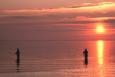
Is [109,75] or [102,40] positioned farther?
[102,40]

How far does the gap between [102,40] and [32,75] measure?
5500 inches

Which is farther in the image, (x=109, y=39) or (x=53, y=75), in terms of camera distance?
(x=109, y=39)

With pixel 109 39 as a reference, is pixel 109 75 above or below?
below

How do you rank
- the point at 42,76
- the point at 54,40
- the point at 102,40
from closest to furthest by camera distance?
the point at 42,76 → the point at 54,40 → the point at 102,40

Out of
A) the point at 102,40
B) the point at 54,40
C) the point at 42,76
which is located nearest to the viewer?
the point at 42,76

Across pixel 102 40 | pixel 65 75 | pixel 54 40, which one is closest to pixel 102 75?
pixel 65 75

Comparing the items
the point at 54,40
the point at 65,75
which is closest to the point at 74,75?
the point at 65,75

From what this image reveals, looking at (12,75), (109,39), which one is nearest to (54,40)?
(109,39)

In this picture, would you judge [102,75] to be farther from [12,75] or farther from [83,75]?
[12,75]

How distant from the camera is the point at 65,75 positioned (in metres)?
21.3

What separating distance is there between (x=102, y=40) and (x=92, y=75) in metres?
140

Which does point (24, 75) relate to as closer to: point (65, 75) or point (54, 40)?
point (65, 75)

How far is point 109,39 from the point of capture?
153875mm

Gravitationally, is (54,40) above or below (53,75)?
above
